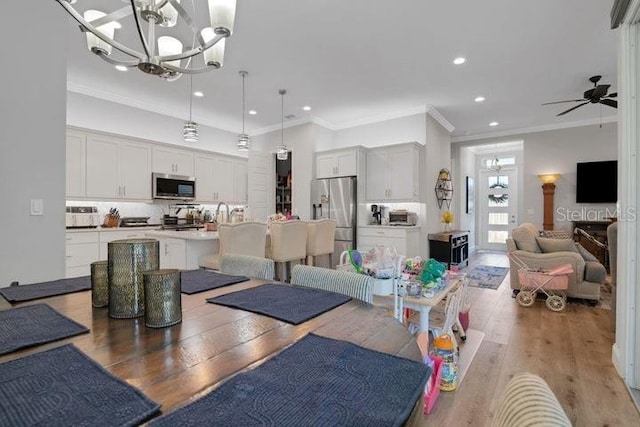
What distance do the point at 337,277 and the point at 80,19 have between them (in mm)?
1798

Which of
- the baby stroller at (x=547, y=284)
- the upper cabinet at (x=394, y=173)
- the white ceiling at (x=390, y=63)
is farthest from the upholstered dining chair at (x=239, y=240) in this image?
the baby stroller at (x=547, y=284)

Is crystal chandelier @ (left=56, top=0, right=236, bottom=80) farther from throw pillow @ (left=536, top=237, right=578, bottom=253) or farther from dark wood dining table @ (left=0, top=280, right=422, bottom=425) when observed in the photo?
throw pillow @ (left=536, top=237, right=578, bottom=253)

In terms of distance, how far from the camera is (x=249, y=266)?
192cm

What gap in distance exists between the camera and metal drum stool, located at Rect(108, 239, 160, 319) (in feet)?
3.64

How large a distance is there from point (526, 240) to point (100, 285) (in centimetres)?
457

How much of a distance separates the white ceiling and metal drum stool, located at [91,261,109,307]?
224 cm

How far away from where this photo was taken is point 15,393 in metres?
0.65

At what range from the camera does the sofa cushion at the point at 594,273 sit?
374 cm

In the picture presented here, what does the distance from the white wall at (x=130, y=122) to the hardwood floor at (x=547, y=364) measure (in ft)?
18.1

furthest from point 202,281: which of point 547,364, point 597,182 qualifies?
point 597,182

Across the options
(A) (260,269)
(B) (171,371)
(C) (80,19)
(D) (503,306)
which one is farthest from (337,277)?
(D) (503,306)

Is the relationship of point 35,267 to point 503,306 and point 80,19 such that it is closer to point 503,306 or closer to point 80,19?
point 80,19

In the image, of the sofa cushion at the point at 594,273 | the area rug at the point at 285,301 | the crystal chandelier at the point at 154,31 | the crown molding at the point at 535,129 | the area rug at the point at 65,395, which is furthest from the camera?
the crown molding at the point at 535,129

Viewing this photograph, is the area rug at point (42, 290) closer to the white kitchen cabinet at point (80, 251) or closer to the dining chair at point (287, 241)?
the dining chair at point (287, 241)
